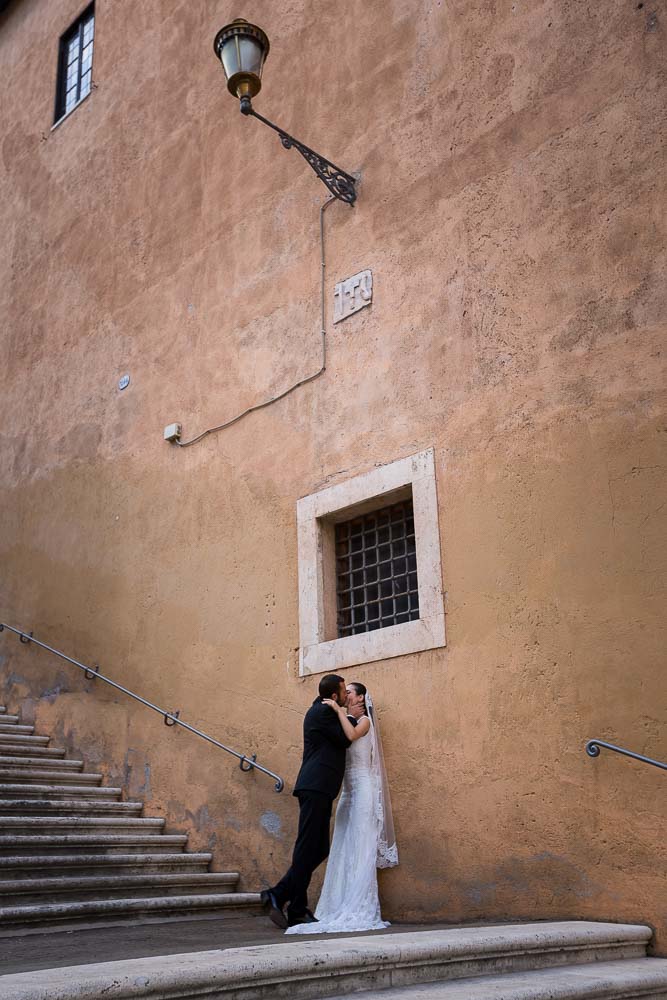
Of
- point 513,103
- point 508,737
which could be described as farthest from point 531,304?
point 508,737

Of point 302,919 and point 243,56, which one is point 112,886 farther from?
point 243,56

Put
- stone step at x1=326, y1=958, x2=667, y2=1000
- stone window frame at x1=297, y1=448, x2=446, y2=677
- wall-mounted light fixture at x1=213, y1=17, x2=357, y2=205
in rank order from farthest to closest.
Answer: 1. wall-mounted light fixture at x1=213, y1=17, x2=357, y2=205
2. stone window frame at x1=297, y1=448, x2=446, y2=677
3. stone step at x1=326, y1=958, x2=667, y2=1000

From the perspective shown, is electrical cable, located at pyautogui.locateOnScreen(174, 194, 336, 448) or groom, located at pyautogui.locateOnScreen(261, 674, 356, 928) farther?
electrical cable, located at pyautogui.locateOnScreen(174, 194, 336, 448)

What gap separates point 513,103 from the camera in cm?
601

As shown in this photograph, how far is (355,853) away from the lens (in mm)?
5227

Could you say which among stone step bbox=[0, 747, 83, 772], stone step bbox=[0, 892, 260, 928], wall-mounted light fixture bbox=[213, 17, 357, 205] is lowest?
stone step bbox=[0, 892, 260, 928]

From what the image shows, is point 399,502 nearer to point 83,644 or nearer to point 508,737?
point 508,737

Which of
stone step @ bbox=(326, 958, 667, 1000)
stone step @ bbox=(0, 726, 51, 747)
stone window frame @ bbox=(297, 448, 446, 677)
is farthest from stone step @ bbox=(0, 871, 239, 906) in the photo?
stone step @ bbox=(326, 958, 667, 1000)

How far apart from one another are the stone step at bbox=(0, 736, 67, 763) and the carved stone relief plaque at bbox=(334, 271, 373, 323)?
3974 millimetres

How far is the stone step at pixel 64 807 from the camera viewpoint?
19.8ft

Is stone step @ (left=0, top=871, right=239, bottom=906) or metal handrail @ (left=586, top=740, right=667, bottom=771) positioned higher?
metal handrail @ (left=586, top=740, right=667, bottom=771)

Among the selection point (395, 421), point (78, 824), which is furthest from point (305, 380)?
point (78, 824)

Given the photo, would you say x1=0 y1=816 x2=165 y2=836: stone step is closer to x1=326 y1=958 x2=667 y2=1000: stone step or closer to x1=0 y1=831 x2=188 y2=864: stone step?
x1=0 y1=831 x2=188 y2=864: stone step

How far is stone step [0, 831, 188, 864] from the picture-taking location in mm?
5457
